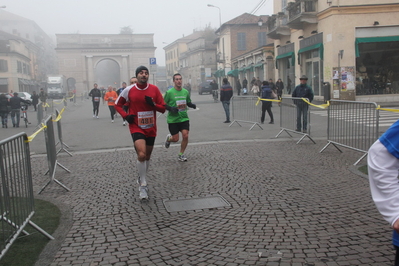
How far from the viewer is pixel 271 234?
4.40 meters

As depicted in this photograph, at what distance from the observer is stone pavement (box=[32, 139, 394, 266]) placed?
392cm

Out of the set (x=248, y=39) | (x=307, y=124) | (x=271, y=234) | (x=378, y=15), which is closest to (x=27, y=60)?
(x=248, y=39)

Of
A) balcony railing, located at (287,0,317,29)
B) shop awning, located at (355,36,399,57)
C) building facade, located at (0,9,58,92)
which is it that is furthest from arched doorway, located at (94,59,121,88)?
shop awning, located at (355,36,399,57)

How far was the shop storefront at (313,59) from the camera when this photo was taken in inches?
969

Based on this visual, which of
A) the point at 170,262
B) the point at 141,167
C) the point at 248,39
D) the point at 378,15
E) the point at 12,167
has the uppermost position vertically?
the point at 248,39

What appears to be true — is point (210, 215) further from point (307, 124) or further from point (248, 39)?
point (248, 39)

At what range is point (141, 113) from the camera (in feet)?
20.3

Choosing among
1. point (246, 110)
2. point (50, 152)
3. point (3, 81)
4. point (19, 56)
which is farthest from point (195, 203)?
point (19, 56)

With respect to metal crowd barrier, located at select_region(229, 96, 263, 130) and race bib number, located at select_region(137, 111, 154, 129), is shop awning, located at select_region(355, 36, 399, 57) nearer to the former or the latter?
metal crowd barrier, located at select_region(229, 96, 263, 130)

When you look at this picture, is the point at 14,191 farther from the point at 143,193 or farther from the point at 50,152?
the point at 50,152

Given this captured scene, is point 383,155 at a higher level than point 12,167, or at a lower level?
higher

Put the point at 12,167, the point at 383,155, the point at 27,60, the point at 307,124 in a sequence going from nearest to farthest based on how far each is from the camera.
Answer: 1. the point at 383,155
2. the point at 12,167
3. the point at 307,124
4. the point at 27,60

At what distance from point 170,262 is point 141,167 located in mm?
2484

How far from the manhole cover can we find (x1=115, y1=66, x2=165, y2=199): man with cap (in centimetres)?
63
